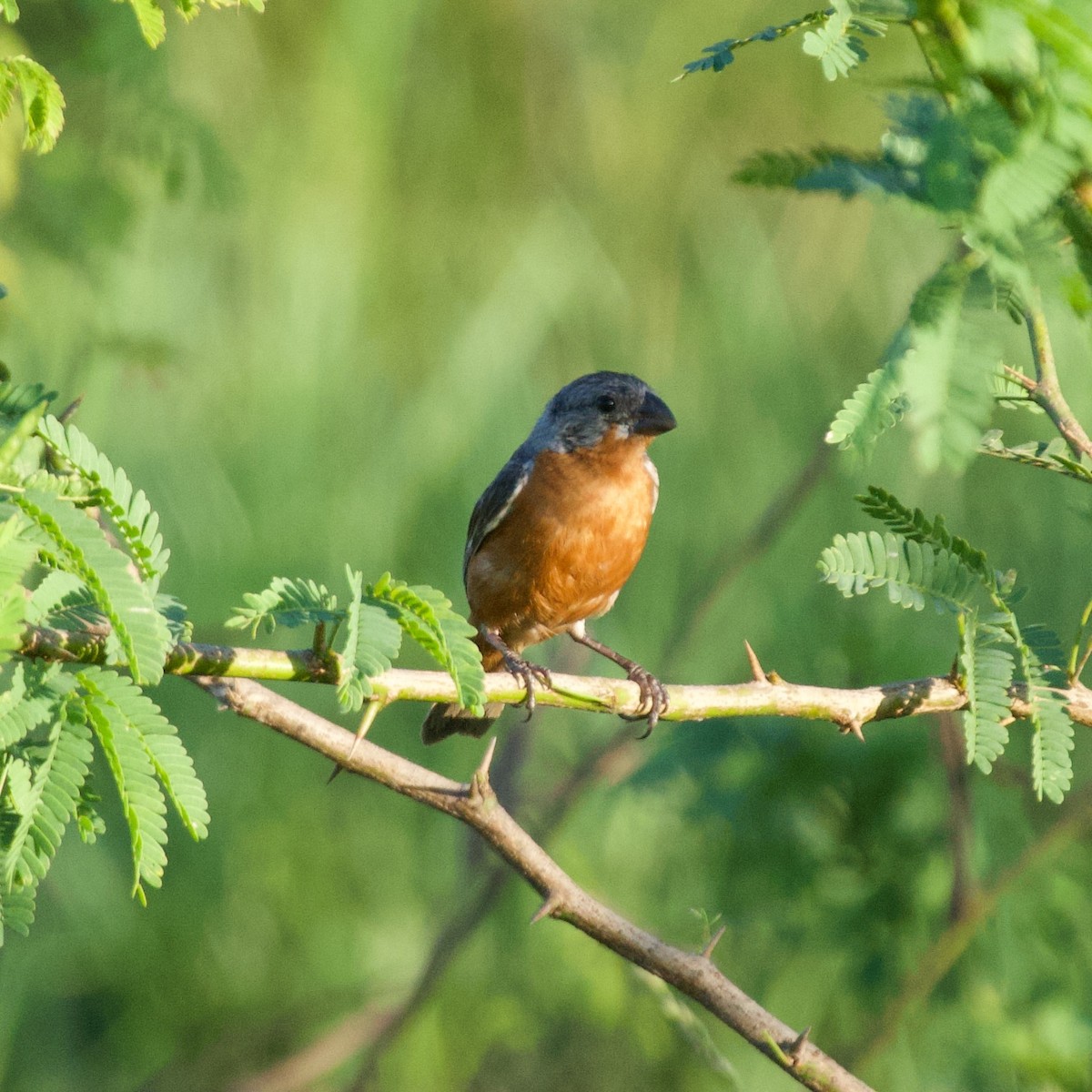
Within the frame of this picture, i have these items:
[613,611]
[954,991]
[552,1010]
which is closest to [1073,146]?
[954,991]

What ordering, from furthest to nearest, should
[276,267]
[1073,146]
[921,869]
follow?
[276,267] < [921,869] < [1073,146]

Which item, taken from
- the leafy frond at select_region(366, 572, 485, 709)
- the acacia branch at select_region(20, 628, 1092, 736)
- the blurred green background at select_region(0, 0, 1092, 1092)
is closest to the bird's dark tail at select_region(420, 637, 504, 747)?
the blurred green background at select_region(0, 0, 1092, 1092)

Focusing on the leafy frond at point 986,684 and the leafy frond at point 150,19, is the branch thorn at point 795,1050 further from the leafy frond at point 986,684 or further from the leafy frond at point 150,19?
the leafy frond at point 150,19

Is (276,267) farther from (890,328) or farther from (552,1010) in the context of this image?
(552,1010)

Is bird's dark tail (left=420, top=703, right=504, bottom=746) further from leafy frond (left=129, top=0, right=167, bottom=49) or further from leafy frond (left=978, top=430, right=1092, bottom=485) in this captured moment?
leafy frond (left=129, top=0, right=167, bottom=49)

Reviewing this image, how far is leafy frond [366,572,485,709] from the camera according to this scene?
2010 millimetres

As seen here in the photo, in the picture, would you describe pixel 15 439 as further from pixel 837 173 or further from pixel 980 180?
pixel 980 180

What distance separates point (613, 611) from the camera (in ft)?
17.4

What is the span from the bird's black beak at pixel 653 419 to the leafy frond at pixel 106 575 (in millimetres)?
2908

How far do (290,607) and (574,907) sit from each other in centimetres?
72

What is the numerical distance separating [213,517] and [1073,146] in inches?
159

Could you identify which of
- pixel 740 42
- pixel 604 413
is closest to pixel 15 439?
pixel 740 42

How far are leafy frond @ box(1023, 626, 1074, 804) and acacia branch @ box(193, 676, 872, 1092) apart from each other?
568 millimetres

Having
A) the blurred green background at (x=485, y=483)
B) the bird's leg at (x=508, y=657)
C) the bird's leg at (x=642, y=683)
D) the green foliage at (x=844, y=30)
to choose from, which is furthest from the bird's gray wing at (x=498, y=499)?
the green foliage at (x=844, y=30)
